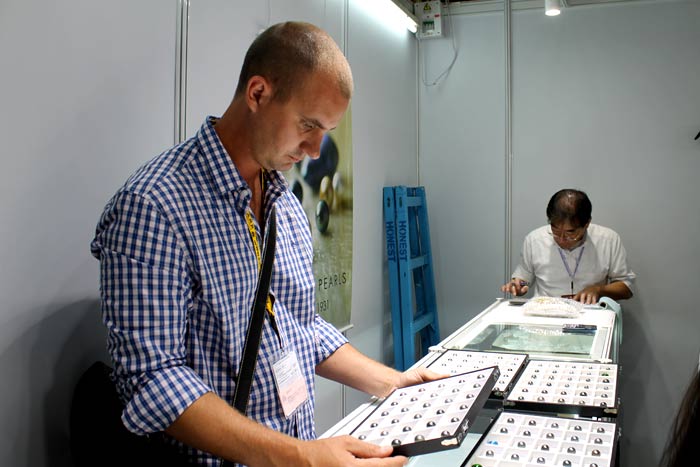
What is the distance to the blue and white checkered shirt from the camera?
109 cm

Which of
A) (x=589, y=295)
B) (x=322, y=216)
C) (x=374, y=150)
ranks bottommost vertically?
(x=589, y=295)

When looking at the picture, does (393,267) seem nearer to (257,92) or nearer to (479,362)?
(479,362)

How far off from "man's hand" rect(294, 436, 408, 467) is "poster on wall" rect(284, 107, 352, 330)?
73.9 inches

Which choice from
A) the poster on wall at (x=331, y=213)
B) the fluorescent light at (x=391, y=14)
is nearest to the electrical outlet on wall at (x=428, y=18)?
the fluorescent light at (x=391, y=14)

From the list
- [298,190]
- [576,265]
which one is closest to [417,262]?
[576,265]

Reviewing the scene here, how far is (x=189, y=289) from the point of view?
1177mm

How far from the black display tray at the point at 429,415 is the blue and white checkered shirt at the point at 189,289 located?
0.25 metres

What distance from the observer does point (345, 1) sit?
342 cm

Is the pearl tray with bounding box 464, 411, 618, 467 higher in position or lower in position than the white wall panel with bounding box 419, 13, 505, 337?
lower

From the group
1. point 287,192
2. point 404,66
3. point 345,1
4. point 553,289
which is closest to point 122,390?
point 287,192

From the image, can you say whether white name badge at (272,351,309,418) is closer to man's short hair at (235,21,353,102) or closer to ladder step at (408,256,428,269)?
man's short hair at (235,21,353,102)

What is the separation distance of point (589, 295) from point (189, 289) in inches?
102

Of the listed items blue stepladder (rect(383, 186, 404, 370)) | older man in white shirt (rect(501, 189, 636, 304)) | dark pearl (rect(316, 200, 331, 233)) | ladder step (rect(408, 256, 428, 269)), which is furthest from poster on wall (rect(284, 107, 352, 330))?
older man in white shirt (rect(501, 189, 636, 304))

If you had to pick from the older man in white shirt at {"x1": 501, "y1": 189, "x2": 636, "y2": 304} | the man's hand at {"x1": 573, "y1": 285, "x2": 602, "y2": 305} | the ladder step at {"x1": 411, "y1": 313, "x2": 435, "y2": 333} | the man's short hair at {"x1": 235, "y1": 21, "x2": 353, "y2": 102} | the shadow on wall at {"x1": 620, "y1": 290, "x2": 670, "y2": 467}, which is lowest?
the shadow on wall at {"x1": 620, "y1": 290, "x2": 670, "y2": 467}
